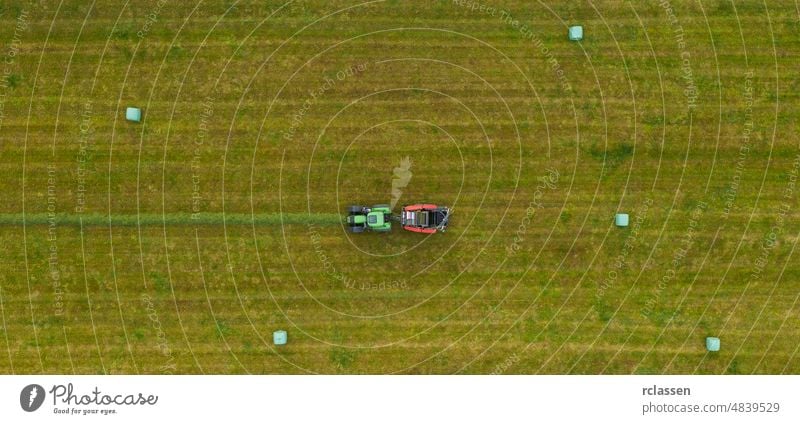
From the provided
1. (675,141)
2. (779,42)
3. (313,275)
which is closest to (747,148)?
(675,141)

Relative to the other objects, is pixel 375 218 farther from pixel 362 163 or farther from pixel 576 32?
pixel 576 32

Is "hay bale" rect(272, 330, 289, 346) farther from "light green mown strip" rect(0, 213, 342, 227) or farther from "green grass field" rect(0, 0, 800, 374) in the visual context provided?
"light green mown strip" rect(0, 213, 342, 227)

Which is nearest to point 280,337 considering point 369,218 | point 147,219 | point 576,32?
point 369,218

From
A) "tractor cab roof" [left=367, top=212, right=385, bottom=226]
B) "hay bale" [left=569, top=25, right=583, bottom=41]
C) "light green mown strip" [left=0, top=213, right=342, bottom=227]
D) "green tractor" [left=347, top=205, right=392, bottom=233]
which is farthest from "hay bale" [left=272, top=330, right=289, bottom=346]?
"hay bale" [left=569, top=25, right=583, bottom=41]

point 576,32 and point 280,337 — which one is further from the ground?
point 576,32

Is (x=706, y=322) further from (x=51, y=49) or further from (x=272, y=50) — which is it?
(x=51, y=49)
